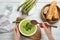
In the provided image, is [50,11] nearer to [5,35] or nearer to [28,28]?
[28,28]

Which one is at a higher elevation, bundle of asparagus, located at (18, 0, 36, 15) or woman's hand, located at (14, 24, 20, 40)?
bundle of asparagus, located at (18, 0, 36, 15)

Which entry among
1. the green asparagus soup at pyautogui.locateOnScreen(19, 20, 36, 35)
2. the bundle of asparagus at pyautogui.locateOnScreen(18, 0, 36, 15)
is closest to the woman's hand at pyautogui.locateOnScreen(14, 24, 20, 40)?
the green asparagus soup at pyautogui.locateOnScreen(19, 20, 36, 35)

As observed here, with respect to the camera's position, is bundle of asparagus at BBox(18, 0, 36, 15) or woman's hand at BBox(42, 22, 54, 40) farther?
bundle of asparagus at BBox(18, 0, 36, 15)

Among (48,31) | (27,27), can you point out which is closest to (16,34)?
(27,27)

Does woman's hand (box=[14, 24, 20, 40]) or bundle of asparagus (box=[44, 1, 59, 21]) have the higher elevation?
bundle of asparagus (box=[44, 1, 59, 21])

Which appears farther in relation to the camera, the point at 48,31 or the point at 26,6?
the point at 26,6

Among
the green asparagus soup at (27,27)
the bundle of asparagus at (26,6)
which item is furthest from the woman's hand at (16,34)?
the bundle of asparagus at (26,6)

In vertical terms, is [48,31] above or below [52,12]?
below

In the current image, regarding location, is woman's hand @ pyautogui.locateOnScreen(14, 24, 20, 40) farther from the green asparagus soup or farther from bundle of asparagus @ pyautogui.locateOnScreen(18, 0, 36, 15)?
bundle of asparagus @ pyautogui.locateOnScreen(18, 0, 36, 15)

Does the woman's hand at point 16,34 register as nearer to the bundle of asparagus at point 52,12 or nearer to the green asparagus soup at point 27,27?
the green asparagus soup at point 27,27

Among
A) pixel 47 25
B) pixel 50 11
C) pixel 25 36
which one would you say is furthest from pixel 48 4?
pixel 25 36

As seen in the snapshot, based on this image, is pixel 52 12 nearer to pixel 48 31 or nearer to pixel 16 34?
pixel 48 31

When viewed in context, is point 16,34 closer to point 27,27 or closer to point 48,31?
point 27,27

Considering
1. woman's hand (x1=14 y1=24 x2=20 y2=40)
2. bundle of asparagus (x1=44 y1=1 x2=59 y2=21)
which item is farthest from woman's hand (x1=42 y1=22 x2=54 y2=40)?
woman's hand (x1=14 y1=24 x2=20 y2=40)
